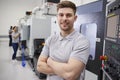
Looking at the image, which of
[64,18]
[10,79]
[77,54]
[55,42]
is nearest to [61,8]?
[64,18]

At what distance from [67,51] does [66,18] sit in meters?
0.28

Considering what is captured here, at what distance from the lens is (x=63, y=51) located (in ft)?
4.70

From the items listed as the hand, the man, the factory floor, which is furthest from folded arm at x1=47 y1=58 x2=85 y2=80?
the factory floor

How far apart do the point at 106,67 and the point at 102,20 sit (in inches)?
21.9

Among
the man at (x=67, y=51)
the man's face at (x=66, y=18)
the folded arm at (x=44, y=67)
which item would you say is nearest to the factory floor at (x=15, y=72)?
the folded arm at (x=44, y=67)

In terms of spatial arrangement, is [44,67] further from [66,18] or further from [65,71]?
[66,18]

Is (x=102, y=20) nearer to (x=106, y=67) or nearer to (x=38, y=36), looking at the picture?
(x=106, y=67)

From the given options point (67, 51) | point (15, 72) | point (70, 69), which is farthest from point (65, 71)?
point (15, 72)

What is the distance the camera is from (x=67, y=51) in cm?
142

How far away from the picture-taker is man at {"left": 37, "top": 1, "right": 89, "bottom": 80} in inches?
53.4

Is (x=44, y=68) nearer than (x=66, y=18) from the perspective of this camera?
No

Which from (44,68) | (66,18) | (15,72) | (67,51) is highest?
(66,18)

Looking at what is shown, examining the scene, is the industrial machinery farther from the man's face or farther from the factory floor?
the factory floor

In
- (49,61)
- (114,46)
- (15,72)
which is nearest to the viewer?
(114,46)
